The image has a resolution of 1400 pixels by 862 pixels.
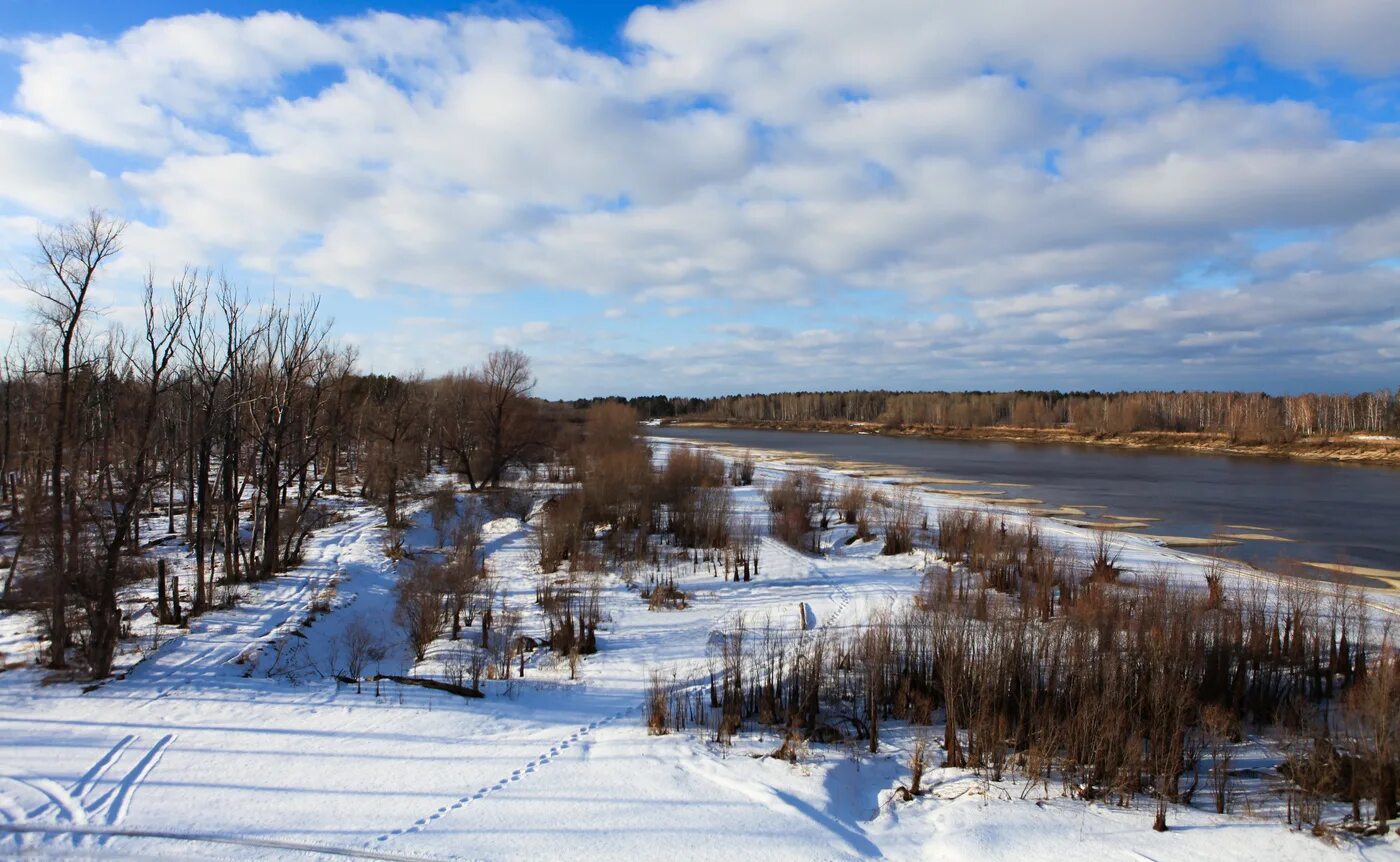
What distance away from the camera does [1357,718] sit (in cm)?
696

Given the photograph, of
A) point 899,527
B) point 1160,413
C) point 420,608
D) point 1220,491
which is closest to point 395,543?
point 420,608

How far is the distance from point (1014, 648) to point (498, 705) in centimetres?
585

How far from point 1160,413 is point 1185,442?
22270 millimetres

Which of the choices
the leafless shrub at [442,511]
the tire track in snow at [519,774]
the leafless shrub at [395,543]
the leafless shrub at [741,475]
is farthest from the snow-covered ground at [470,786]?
the leafless shrub at [741,475]

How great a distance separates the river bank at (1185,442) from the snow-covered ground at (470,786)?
6143 cm

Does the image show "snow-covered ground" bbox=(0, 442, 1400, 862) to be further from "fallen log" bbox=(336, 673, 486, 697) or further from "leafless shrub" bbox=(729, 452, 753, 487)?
"leafless shrub" bbox=(729, 452, 753, 487)

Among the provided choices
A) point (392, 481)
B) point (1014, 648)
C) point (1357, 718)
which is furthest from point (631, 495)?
point (1357, 718)

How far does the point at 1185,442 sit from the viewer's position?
69250 mm

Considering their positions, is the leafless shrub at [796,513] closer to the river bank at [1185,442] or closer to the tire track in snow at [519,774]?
the tire track in snow at [519,774]

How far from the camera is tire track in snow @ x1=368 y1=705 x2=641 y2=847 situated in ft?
19.2

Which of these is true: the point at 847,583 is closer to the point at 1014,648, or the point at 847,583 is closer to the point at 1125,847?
the point at 1014,648

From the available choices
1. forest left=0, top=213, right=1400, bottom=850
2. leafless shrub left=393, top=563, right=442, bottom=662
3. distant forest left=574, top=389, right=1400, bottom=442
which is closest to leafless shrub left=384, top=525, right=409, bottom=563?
forest left=0, top=213, right=1400, bottom=850

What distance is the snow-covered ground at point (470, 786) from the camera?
18.8 feet

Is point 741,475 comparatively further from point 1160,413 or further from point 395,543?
point 1160,413
